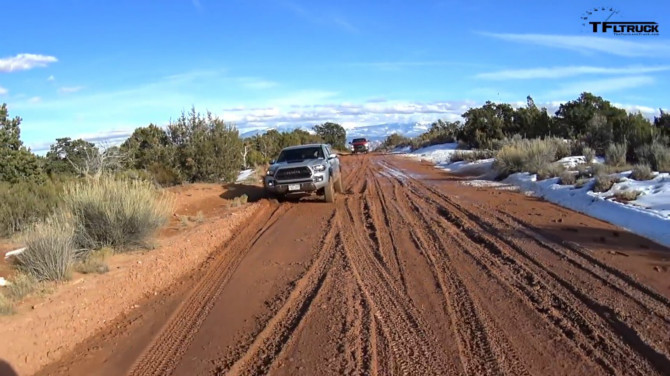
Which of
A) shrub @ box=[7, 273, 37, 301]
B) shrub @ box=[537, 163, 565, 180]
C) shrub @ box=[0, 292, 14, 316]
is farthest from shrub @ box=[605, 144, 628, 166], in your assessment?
shrub @ box=[0, 292, 14, 316]

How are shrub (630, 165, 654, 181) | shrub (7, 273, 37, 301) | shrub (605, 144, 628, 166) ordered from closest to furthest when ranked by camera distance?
shrub (7, 273, 37, 301) < shrub (630, 165, 654, 181) < shrub (605, 144, 628, 166)

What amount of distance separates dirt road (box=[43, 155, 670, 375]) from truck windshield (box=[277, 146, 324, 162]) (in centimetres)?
666

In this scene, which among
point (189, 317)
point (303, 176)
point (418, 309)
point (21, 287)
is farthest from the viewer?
point (303, 176)

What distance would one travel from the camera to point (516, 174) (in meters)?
20.0

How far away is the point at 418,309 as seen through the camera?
6398mm

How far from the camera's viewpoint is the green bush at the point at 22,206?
11734 millimetres

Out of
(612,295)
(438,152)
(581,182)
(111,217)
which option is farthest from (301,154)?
(438,152)

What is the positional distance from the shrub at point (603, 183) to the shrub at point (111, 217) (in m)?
10.6

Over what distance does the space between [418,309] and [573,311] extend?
1708 mm

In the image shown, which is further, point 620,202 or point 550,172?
point 550,172

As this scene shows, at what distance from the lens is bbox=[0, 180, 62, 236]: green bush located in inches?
462

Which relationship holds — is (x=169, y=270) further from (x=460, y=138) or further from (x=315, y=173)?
(x=460, y=138)

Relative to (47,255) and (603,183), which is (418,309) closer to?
(47,255)

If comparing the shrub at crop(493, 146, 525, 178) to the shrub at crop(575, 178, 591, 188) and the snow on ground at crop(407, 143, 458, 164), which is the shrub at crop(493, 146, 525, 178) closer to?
the shrub at crop(575, 178, 591, 188)
